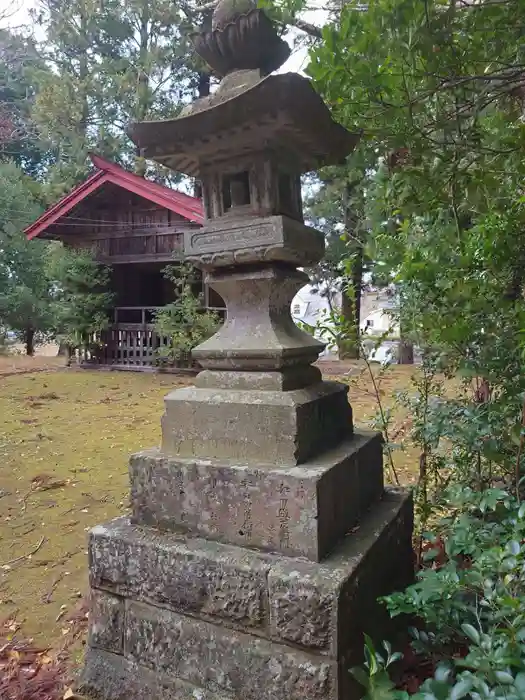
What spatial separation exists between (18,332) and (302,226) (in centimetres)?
1686

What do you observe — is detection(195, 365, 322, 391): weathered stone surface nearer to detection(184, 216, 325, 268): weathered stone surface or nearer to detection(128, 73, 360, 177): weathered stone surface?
detection(184, 216, 325, 268): weathered stone surface

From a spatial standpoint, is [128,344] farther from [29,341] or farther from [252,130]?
[252,130]

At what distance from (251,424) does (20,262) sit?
1522cm

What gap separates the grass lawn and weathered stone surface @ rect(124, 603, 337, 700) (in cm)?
81

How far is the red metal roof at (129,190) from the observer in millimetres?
9622

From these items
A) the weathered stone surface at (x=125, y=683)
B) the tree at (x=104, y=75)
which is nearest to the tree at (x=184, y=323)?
the tree at (x=104, y=75)

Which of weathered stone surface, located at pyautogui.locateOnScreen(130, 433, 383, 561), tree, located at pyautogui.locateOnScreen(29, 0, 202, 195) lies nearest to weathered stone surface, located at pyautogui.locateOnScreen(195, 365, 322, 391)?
weathered stone surface, located at pyautogui.locateOnScreen(130, 433, 383, 561)

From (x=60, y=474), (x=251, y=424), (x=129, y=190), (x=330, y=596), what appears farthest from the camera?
(x=129, y=190)

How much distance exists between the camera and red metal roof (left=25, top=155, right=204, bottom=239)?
9.62m

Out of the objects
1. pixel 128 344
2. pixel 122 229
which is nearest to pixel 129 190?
pixel 122 229

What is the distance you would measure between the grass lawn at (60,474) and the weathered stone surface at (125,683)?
54cm

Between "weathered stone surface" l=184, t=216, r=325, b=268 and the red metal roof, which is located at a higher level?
the red metal roof

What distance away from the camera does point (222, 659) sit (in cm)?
167

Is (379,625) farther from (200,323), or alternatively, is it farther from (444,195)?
(200,323)
